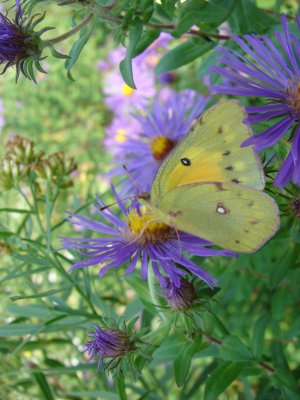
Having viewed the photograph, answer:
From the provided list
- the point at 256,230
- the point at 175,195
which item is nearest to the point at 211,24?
the point at 175,195

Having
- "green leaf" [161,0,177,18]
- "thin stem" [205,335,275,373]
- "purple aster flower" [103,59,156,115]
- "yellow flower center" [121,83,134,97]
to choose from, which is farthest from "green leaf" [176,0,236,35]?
"yellow flower center" [121,83,134,97]

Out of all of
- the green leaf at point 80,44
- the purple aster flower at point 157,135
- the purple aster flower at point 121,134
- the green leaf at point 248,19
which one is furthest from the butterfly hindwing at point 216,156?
the purple aster flower at point 121,134

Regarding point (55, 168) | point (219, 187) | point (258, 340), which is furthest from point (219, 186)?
point (55, 168)

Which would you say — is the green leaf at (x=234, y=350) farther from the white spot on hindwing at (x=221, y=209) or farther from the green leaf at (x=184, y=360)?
the white spot on hindwing at (x=221, y=209)

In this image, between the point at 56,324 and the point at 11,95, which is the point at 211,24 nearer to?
the point at 56,324

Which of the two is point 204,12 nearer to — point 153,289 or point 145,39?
point 145,39

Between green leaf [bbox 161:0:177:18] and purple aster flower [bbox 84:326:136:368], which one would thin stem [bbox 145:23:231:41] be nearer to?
green leaf [bbox 161:0:177:18]

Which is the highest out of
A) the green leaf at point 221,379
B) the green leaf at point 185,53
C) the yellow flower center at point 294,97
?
the green leaf at point 185,53
